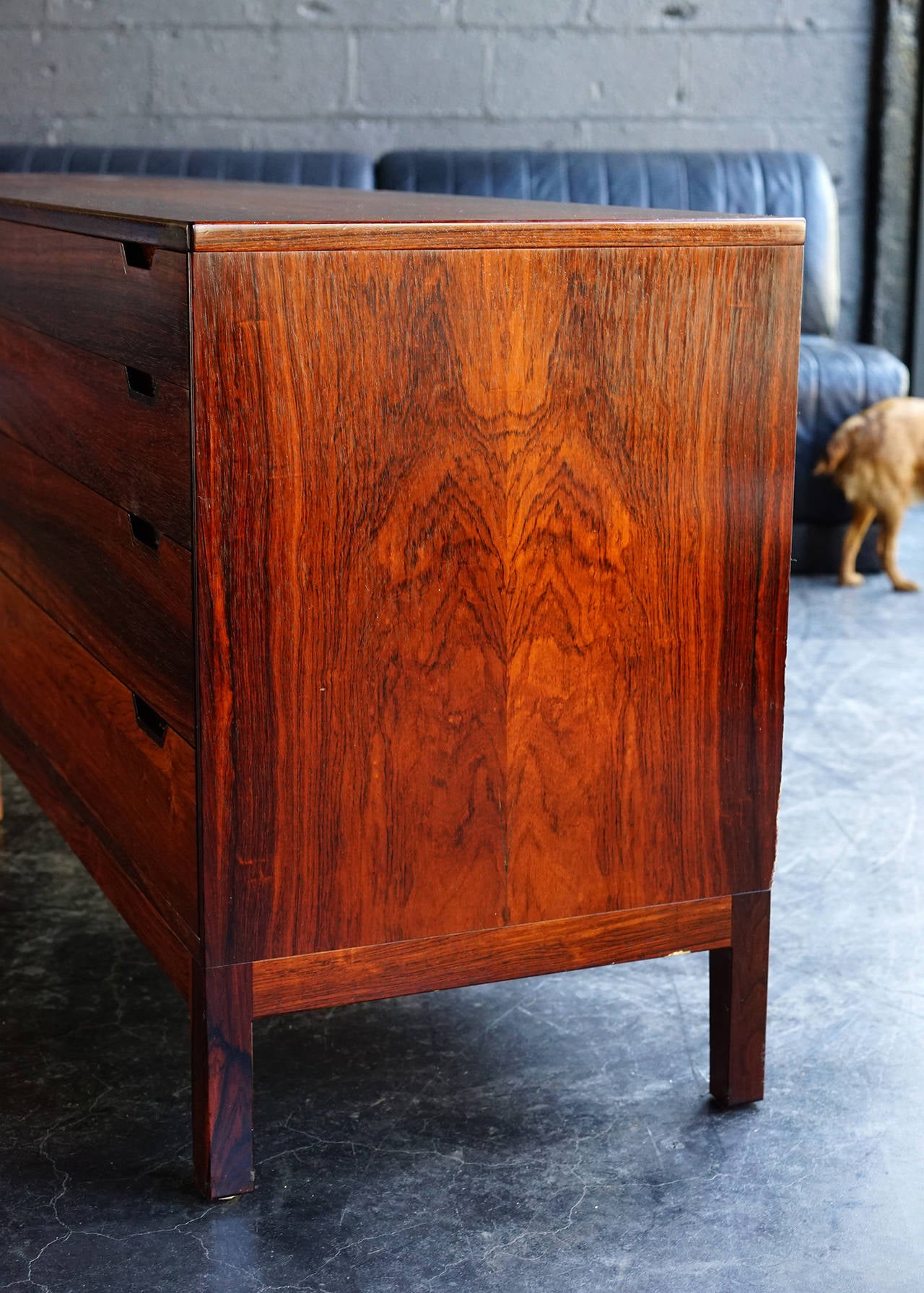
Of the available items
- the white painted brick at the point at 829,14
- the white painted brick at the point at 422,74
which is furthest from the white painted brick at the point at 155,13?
the white painted brick at the point at 829,14

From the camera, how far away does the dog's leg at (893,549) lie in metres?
3.42

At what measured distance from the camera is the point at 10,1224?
1211 millimetres

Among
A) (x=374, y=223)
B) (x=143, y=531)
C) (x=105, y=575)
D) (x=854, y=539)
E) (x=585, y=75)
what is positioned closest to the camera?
(x=374, y=223)

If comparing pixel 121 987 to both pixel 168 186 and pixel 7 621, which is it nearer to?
pixel 7 621

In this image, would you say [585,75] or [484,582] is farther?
[585,75]

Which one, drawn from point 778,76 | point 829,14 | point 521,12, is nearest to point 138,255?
point 521,12

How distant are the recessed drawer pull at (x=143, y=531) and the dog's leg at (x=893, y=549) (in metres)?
2.48

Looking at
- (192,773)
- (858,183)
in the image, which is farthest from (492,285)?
(858,183)

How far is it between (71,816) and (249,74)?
308cm

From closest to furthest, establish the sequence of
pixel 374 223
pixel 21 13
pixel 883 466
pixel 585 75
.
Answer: pixel 374 223, pixel 883 466, pixel 21 13, pixel 585 75

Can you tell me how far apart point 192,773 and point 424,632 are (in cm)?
21

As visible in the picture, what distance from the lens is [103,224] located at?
1.25 m

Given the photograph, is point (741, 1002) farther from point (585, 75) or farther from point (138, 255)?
point (585, 75)

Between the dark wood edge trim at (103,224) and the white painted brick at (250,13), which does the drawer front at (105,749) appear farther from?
the white painted brick at (250,13)
